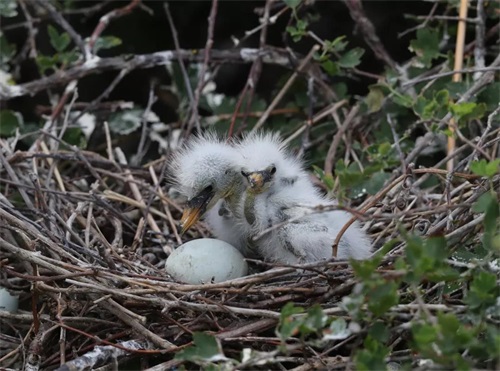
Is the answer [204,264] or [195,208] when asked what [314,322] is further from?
[195,208]

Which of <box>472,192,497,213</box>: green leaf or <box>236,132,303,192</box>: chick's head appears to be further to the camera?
<box>236,132,303,192</box>: chick's head

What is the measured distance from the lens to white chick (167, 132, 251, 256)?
289 centimetres

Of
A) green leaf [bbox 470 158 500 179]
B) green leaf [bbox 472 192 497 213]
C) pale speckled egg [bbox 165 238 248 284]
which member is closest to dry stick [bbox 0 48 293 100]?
pale speckled egg [bbox 165 238 248 284]

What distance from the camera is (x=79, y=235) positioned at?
3057 mm

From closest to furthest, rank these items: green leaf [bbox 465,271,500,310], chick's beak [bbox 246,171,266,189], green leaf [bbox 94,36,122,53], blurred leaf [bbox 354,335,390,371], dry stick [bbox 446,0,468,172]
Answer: blurred leaf [bbox 354,335,390,371] < green leaf [bbox 465,271,500,310] < chick's beak [bbox 246,171,266,189] < dry stick [bbox 446,0,468,172] < green leaf [bbox 94,36,122,53]

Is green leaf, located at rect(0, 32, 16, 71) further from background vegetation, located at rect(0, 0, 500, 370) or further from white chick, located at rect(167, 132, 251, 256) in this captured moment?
white chick, located at rect(167, 132, 251, 256)

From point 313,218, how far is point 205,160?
0.41 m

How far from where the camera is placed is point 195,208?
290 centimetres

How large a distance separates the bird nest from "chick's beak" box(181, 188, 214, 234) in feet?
0.55

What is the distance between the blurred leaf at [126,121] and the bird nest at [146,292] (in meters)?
0.69

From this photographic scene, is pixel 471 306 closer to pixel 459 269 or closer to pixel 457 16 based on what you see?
pixel 459 269

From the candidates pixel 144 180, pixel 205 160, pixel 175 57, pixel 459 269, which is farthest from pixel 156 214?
pixel 459 269

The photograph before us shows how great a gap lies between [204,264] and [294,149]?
0.97 m

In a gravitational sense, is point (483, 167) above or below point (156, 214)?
below
